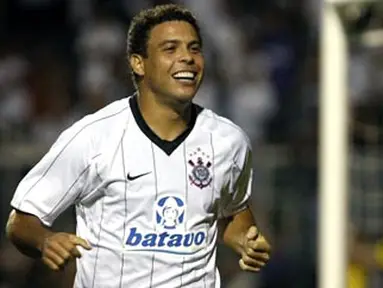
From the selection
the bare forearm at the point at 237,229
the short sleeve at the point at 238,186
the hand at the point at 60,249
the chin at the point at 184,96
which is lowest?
the hand at the point at 60,249

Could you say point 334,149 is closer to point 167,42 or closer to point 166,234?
point 167,42

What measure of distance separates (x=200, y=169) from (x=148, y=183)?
0.20 metres

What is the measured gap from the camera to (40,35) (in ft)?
38.5

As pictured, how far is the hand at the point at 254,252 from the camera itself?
4.73 m

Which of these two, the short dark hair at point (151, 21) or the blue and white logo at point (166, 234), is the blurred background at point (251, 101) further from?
the blue and white logo at point (166, 234)

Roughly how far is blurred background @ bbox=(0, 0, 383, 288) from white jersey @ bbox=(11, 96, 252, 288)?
4661 mm

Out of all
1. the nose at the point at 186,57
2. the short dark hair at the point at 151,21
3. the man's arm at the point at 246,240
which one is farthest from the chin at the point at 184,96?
the man's arm at the point at 246,240

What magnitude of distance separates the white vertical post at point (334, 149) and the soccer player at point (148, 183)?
2.82 m

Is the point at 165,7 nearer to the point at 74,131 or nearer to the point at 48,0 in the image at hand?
the point at 74,131

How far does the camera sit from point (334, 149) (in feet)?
25.4

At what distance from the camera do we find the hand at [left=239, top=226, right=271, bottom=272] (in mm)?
4730

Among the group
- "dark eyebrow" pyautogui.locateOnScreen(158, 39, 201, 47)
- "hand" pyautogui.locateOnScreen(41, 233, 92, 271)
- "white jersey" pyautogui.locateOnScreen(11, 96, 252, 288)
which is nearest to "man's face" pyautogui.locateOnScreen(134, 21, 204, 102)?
"dark eyebrow" pyautogui.locateOnScreen(158, 39, 201, 47)

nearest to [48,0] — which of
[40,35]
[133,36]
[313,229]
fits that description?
[40,35]

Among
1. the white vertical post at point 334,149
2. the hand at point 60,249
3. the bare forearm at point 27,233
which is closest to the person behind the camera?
the hand at point 60,249
